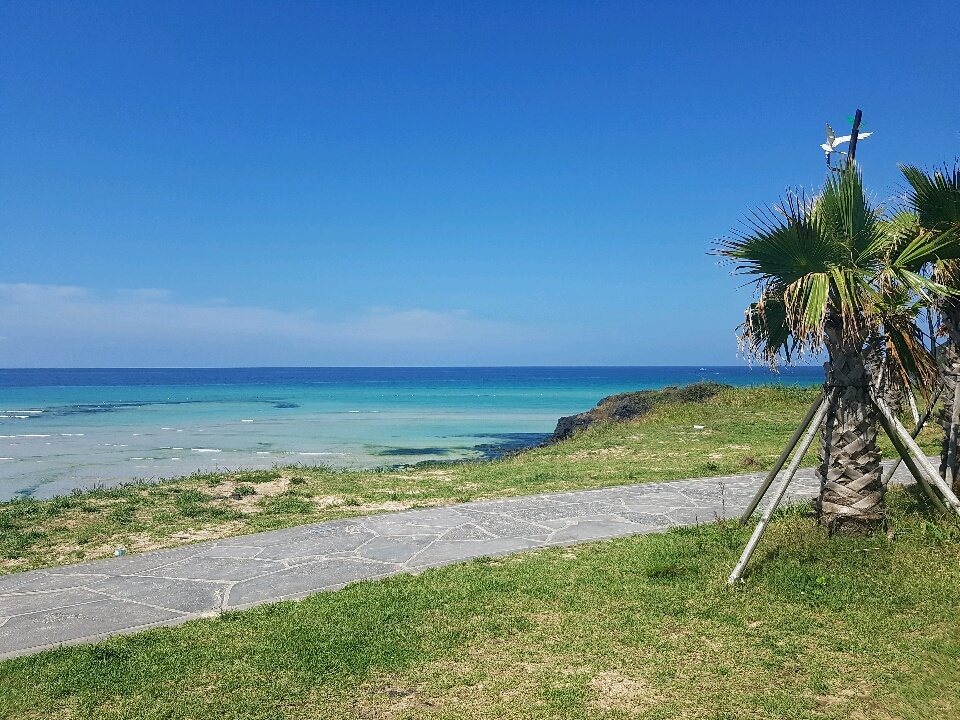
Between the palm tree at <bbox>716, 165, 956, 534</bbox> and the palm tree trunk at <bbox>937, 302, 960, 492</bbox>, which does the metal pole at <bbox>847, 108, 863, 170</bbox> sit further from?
the palm tree trunk at <bbox>937, 302, 960, 492</bbox>

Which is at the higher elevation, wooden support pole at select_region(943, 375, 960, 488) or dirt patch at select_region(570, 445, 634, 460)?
wooden support pole at select_region(943, 375, 960, 488)

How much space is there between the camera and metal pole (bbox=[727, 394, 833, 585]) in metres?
6.51

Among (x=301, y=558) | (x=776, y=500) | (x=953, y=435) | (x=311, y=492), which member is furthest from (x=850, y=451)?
(x=311, y=492)

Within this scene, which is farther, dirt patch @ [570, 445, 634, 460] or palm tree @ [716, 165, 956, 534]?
dirt patch @ [570, 445, 634, 460]

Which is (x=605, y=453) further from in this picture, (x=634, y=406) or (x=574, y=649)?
(x=634, y=406)

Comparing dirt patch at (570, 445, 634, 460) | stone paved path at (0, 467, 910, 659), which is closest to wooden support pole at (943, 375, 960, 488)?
stone paved path at (0, 467, 910, 659)

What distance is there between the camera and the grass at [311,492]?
9.41 meters

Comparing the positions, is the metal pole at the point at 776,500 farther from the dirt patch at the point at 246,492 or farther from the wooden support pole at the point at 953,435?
the dirt patch at the point at 246,492

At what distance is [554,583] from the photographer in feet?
22.2

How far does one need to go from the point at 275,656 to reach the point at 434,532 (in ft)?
13.0

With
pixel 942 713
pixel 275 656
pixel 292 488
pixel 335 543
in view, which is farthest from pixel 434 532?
pixel 942 713

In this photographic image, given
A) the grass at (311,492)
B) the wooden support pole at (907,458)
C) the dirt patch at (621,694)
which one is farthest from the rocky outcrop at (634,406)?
the dirt patch at (621,694)

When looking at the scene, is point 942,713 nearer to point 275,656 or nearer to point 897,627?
point 897,627

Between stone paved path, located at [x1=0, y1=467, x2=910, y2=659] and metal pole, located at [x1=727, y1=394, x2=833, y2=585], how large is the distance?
2306mm
